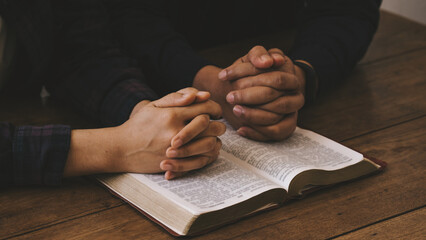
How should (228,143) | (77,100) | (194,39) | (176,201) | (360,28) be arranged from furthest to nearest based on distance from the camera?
(194,39), (360,28), (77,100), (228,143), (176,201)

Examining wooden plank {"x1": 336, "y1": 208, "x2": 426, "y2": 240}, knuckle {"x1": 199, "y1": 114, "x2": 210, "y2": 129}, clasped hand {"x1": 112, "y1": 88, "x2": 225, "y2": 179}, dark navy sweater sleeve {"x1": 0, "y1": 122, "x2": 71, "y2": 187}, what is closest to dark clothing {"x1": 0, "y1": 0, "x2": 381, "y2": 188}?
dark navy sweater sleeve {"x1": 0, "y1": 122, "x2": 71, "y2": 187}

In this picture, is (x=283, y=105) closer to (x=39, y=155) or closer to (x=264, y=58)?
(x=264, y=58)

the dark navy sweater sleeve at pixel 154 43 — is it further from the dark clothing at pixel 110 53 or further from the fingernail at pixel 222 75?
the fingernail at pixel 222 75

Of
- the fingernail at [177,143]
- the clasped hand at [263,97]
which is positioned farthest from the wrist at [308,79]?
the fingernail at [177,143]

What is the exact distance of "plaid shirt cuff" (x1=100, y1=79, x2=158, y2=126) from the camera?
40.2 inches

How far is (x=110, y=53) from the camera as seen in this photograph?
1.14 meters

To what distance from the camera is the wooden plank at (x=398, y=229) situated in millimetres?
725

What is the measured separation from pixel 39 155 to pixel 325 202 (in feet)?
1.58

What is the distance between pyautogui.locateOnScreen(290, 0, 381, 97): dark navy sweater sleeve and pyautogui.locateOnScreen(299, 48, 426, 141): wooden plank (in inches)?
2.1

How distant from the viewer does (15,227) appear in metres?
0.76

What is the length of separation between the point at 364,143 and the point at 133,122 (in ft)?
1.55

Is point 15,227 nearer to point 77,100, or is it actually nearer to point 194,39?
point 77,100

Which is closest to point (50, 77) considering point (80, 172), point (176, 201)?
point (80, 172)

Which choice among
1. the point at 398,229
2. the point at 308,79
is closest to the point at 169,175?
the point at 398,229
